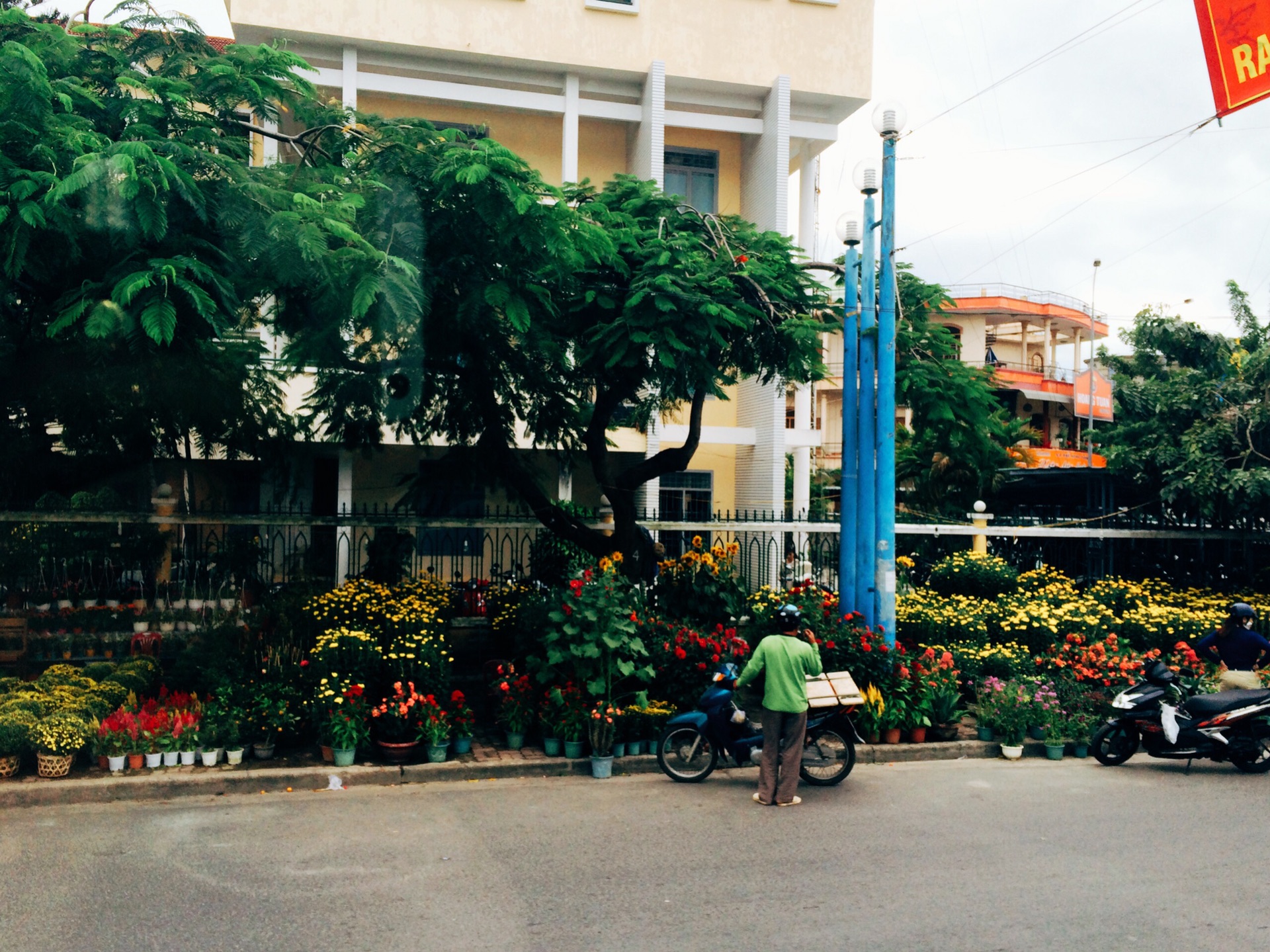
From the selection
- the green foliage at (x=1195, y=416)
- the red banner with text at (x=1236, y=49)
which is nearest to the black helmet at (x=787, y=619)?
the red banner with text at (x=1236, y=49)

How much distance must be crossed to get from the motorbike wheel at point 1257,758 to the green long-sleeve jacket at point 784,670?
4.27 metres

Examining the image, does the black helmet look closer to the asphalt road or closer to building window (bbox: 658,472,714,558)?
the asphalt road

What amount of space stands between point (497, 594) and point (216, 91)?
20.8 feet

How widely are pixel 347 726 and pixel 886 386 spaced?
20.3 ft

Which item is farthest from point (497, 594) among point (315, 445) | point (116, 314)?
point (116, 314)

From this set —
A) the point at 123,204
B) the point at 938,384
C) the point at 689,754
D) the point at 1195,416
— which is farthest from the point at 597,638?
the point at 1195,416

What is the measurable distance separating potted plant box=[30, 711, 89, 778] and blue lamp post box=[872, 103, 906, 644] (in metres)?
7.41

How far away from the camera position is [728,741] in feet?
28.4

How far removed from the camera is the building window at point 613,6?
1983 cm

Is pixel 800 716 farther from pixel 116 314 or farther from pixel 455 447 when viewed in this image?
pixel 455 447

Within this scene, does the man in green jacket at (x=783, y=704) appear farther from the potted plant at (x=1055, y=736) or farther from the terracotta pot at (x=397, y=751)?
the potted plant at (x=1055, y=736)

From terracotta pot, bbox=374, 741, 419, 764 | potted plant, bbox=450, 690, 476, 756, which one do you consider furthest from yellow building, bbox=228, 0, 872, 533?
terracotta pot, bbox=374, 741, 419, 764

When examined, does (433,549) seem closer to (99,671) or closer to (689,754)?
(99,671)

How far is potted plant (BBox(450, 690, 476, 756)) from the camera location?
9.09m
